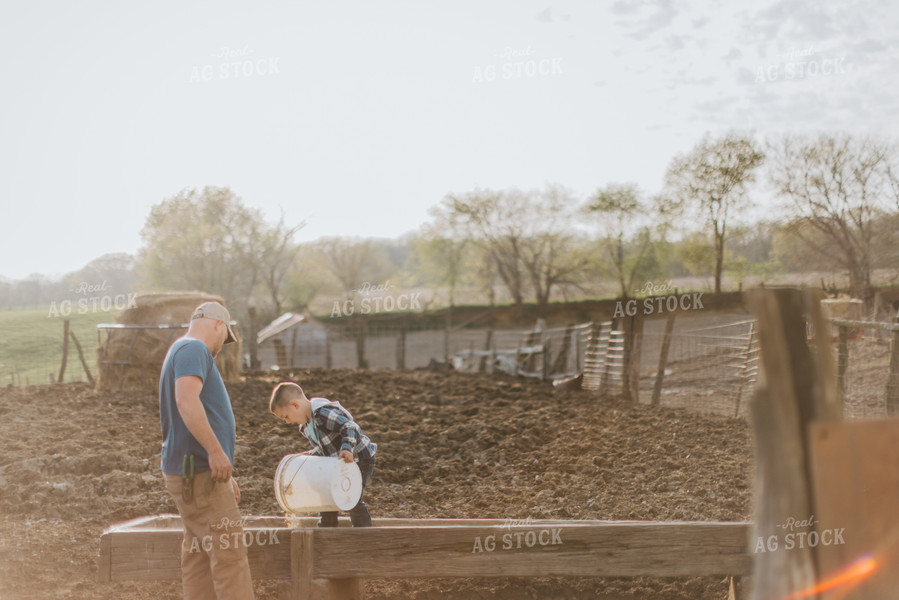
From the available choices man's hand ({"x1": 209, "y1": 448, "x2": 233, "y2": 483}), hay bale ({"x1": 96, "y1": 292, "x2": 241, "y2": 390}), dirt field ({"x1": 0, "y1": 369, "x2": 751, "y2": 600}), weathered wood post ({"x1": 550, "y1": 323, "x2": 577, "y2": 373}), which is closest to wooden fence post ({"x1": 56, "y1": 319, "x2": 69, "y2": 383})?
hay bale ({"x1": 96, "y1": 292, "x2": 241, "y2": 390})

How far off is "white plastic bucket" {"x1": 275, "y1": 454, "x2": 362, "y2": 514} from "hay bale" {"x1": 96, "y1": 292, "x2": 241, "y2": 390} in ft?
31.6

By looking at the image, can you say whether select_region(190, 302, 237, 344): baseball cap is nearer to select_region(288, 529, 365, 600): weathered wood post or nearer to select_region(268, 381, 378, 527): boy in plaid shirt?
select_region(268, 381, 378, 527): boy in plaid shirt

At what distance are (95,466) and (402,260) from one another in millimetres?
44832

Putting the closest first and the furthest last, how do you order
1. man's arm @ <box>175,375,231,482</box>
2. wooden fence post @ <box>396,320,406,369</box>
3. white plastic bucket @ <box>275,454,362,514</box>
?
man's arm @ <box>175,375,231,482</box> < white plastic bucket @ <box>275,454,362,514</box> < wooden fence post @ <box>396,320,406,369</box>

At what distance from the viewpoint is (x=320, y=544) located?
384cm

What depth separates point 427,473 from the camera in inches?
299

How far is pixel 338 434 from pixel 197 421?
31.6 inches

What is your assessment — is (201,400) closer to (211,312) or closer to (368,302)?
(211,312)

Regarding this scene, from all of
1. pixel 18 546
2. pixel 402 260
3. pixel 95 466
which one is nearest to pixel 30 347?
pixel 95 466

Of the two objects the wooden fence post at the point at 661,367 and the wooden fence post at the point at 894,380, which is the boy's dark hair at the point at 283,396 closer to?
the wooden fence post at the point at 894,380

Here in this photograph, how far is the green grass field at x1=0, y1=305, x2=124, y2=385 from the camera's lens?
1606 centimetres

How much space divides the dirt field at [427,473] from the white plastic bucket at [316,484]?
44.0 inches

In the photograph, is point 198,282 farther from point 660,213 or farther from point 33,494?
point 33,494

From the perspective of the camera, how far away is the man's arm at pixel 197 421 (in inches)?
137
